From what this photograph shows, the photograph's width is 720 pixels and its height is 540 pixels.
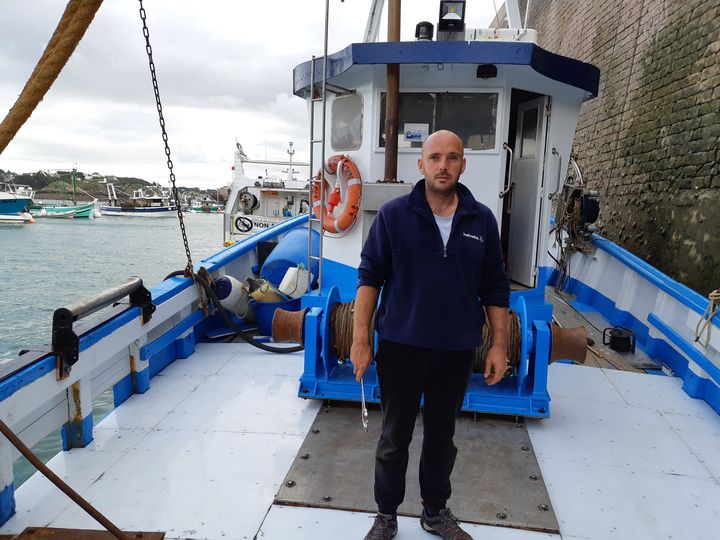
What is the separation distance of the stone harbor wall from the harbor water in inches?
285

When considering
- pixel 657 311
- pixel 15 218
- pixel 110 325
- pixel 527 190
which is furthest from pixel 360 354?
pixel 15 218

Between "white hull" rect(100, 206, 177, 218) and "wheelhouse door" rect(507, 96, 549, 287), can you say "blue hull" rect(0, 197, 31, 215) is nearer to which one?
"white hull" rect(100, 206, 177, 218)

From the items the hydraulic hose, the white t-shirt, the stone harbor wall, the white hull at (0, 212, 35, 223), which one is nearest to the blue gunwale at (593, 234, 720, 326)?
the stone harbor wall

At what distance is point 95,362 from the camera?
9.32ft

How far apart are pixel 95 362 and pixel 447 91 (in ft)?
11.2

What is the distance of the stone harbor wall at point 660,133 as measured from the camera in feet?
21.2

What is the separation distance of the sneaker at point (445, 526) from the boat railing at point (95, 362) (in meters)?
1.82

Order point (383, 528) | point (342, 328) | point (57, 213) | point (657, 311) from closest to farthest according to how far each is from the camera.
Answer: point (383, 528)
point (342, 328)
point (657, 311)
point (57, 213)

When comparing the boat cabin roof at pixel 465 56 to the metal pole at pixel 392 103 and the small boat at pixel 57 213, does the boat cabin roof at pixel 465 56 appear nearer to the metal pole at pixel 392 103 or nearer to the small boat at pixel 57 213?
the metal pole at pixel 392 103

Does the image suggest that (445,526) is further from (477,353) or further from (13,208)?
(13,208)

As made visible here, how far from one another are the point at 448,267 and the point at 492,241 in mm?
247

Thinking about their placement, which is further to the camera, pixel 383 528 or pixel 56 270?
pixel 56 270

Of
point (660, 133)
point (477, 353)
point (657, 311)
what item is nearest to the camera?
point (477, 353)

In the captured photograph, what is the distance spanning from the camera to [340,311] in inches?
130
